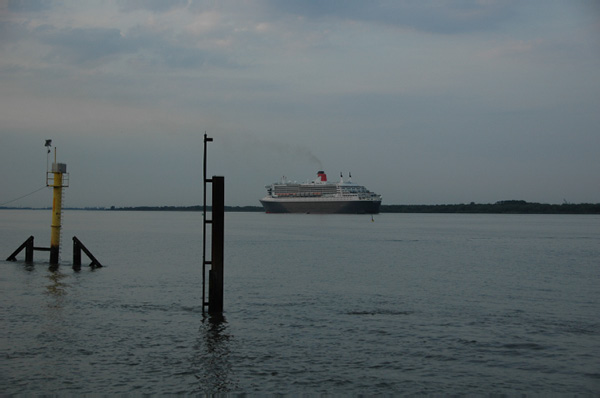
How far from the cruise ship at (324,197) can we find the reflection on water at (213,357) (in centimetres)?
11493

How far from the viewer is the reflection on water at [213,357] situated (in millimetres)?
8610

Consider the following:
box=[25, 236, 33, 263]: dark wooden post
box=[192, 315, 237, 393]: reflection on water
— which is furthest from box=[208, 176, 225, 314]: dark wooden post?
box=[25, 236, 33, 263]: dark wooden post

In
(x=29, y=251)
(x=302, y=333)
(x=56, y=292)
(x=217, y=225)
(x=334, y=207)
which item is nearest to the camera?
(x=302, y=333)

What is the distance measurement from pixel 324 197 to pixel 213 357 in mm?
119730

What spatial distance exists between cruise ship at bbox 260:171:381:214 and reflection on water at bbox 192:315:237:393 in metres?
115

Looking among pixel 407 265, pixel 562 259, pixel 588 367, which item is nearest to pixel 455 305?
pixel 588 367

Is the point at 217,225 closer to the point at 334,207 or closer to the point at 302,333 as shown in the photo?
the point at 302,333

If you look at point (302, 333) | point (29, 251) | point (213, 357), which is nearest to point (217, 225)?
point (302, 333)

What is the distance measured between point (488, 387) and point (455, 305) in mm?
7246

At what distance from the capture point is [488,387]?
8539mm

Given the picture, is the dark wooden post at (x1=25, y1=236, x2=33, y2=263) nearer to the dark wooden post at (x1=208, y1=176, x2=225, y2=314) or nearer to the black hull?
the dark wooden post at (x1=208, y1=176, x2=225, y2=314)

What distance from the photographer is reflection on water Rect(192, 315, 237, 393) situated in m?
8.61

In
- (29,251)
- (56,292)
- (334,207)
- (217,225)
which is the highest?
(334,207)

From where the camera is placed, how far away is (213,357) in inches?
398
